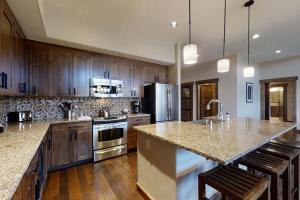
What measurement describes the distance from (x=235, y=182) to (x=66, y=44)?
3590 millimetres

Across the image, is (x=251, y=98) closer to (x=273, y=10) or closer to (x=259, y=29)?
(x=259, y=29)

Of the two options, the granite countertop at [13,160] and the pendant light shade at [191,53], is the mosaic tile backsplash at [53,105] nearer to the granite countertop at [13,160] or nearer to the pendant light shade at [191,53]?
the granite countertop at [13,160]

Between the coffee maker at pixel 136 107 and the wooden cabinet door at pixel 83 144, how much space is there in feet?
4.95

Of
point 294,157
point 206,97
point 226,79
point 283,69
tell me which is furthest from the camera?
point 206,97

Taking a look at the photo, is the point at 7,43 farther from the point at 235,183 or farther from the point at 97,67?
the point at 235,183

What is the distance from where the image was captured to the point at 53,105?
334cm

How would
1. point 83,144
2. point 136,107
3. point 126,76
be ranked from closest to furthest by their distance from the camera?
point 83,144 → point 126,76 → point 136,107

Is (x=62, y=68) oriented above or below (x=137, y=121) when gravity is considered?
above

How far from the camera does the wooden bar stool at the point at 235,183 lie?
1.13 m

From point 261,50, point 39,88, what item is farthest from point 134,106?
point 261,50

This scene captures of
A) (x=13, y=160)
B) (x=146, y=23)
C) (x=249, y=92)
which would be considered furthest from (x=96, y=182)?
(x=249, y=92)

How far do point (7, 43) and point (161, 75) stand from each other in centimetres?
355

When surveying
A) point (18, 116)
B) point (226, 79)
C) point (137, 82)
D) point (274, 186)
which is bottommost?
point (274, 186)

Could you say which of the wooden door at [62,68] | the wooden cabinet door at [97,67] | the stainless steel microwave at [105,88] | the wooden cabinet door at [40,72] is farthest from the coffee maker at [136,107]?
the wooden cabinet door at [40,72]
